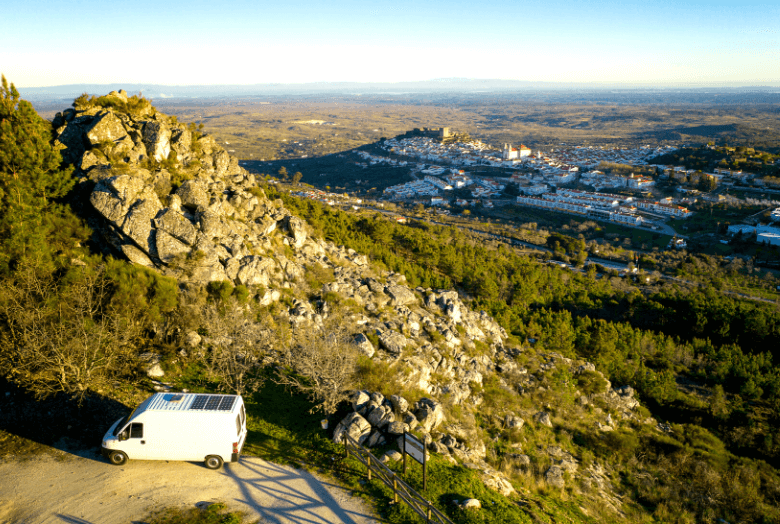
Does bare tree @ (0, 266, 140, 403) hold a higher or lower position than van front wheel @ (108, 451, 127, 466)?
higher

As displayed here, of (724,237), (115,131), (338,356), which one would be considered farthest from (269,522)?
(724,237)

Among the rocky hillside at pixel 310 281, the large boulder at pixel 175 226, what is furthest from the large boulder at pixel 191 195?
the large boulder at pixel 175 226

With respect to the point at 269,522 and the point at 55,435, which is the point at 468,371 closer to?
the point at 269,522

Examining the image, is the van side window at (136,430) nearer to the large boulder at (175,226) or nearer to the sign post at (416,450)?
the sign post at (416,450)

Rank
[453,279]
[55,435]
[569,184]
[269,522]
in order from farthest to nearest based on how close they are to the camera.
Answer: [569,184] < [453,279] < [55,435] < [269,522]

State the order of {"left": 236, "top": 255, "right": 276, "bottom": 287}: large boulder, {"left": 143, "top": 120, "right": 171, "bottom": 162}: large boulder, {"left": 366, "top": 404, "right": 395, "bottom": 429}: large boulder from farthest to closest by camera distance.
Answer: {"left": 143, "top": 120, "right": 171, "bottom": 162}: large boulder < {"left": 236, "top": 255, "right": 276, "bottom": 287}: large boulder < {"left": 366, "top": 404, "right": 395, "bottom": 429}: large boulder

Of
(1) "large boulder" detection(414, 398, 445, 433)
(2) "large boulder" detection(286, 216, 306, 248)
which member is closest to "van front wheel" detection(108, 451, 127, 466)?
(1) "large boulder" detection(414, 398, 445, 433)

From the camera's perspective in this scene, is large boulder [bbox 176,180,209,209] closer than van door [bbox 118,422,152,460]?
No

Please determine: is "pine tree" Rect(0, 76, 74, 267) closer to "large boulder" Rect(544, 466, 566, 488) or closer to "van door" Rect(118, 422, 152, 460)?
"van door" Rect(118, 422, 152, 460)
